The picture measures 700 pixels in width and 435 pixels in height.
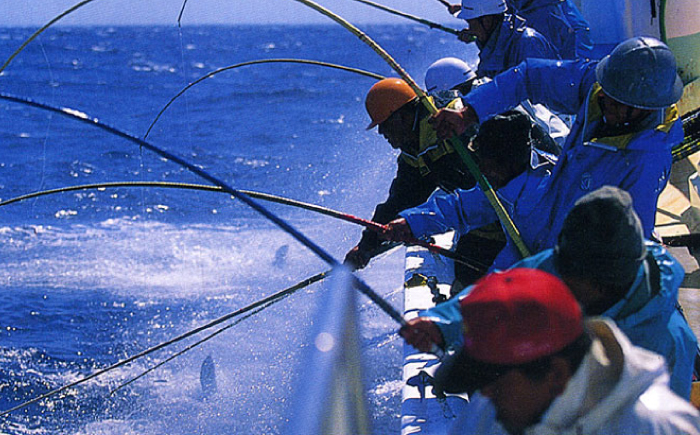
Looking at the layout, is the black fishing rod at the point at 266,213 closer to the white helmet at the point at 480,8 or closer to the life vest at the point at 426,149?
the life vest at the point at 426,149

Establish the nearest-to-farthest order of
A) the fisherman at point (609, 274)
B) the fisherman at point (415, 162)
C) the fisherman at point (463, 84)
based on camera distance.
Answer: the fisherman at point (609, 274) < the fisherman at point (415, 162) < the fisherman at point (463, 84)

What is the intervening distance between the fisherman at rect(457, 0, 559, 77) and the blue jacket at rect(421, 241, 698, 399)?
2.35 m

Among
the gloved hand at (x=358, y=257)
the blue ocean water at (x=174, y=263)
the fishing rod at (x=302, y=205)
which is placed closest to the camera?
the fishing rod at (x=302, y=205)

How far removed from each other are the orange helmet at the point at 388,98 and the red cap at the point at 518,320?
1.86m

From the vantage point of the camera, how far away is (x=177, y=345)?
232 inches

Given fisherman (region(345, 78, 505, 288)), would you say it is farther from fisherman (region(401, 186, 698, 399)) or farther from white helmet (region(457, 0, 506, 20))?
fisherman (region(401, 186, 698, 399))

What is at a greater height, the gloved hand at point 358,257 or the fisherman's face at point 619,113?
the fisherman's face at point 619,113

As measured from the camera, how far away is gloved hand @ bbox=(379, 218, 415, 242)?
246 centimetres

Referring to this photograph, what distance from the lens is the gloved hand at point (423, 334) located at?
1.42 meters

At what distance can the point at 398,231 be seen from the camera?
247 centimetres

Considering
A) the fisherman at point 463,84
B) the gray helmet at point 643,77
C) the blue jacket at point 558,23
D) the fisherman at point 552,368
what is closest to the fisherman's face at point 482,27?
the fisherman at point 463,84

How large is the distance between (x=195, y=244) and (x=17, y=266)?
1751 millimetres

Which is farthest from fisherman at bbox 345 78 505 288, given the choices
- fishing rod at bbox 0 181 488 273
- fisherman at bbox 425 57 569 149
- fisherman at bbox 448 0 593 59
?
fisherman at bbox 448 0 593 59

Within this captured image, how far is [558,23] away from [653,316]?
315 cm
